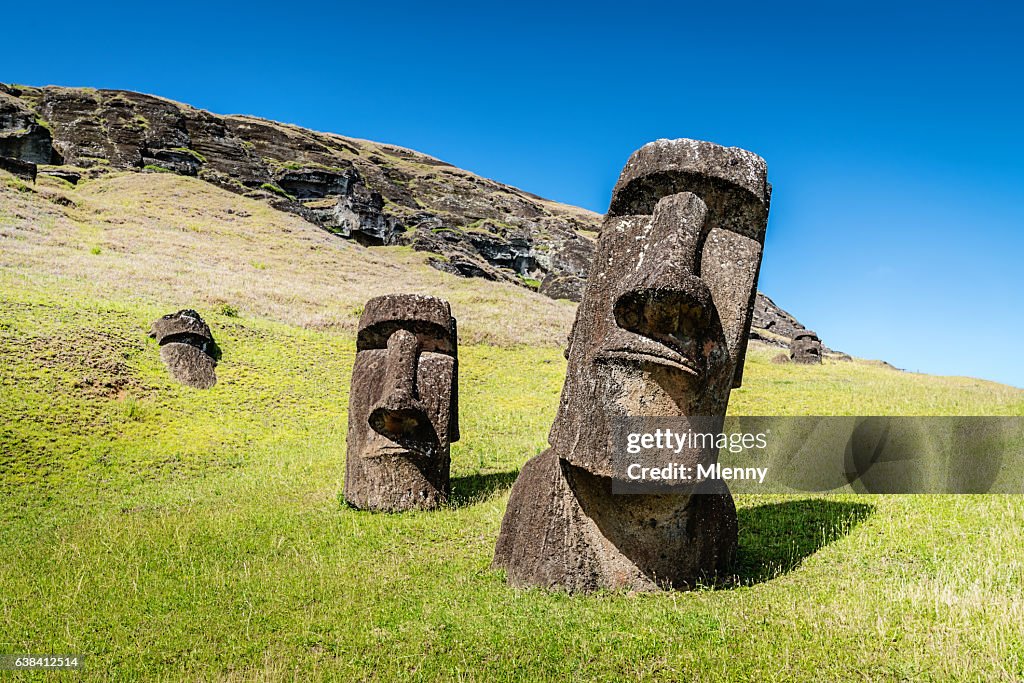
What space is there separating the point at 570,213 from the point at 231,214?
88.0 metres

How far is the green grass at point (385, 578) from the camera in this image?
4816mm

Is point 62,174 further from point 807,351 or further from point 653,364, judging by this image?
point 653,364

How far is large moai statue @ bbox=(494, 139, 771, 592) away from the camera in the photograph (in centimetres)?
612

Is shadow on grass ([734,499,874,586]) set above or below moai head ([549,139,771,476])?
below

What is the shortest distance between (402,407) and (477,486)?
299cm

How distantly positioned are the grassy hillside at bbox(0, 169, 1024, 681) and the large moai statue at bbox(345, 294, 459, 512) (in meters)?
0.65

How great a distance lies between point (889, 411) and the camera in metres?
15.7

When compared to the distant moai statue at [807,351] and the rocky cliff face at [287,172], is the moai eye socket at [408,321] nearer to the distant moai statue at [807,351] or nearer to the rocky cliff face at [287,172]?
the distant moai statue at [807,351]

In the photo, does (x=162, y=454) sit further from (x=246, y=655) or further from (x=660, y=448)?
(x=660, y=448)

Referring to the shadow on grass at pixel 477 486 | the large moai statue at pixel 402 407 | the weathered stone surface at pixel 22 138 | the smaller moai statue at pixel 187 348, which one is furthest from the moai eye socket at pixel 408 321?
the weathered stone surface at pixel 22 138

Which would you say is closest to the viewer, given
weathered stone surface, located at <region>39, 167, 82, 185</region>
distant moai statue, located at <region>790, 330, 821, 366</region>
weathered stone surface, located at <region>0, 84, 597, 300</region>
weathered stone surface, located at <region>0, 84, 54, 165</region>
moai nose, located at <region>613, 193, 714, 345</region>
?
moai nose, located at <region>613, 193, 714, 345</region>

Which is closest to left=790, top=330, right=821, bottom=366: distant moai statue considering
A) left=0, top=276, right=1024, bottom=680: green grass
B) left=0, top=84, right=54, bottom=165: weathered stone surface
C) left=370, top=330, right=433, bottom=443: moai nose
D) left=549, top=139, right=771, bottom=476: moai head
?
left=0, top=276, right=1024, bottom=680: green grass

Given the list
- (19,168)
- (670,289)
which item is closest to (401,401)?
(670,289)

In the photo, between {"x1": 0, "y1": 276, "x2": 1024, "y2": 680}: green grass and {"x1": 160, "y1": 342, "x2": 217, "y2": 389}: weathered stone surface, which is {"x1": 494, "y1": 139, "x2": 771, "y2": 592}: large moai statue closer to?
{"x1": 0, "y1": 276, "x2": 1024, "y2": 680}: green grass
